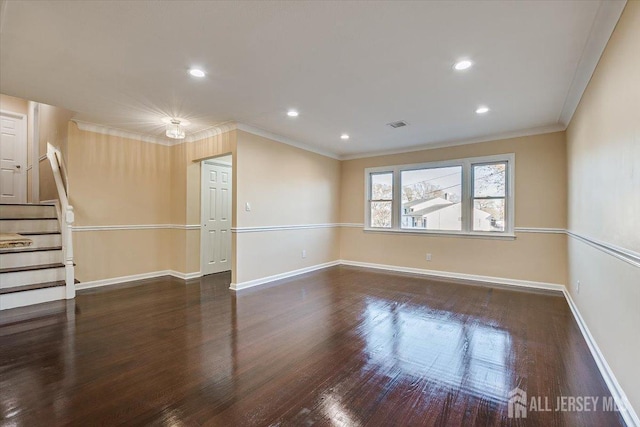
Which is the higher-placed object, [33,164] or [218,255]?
[33,164]

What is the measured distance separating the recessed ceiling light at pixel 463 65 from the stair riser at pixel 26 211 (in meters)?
5.87

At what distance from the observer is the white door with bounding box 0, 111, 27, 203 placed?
5465mm

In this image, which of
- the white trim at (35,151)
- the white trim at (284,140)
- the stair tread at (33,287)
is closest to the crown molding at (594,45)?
the white trim at (284,140)

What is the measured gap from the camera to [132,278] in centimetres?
489

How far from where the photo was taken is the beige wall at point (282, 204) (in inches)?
174

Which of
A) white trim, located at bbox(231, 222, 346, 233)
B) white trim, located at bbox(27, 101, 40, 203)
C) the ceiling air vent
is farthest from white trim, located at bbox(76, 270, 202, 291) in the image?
the ceiling air vent

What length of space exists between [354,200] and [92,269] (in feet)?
16.0

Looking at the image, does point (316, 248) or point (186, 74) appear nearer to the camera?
point (186, 74)

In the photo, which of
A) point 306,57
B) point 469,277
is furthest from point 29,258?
point 469,277

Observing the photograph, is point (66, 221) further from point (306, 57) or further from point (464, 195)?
point (464, 195)

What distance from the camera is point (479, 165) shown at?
16.4 ft

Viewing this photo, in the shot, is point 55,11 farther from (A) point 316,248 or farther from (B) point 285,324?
(A) point 316,248

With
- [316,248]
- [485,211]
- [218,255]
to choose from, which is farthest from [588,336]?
[218,255]

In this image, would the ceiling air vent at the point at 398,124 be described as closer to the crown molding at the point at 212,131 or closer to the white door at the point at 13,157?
the crown molding at the point at 212,131
